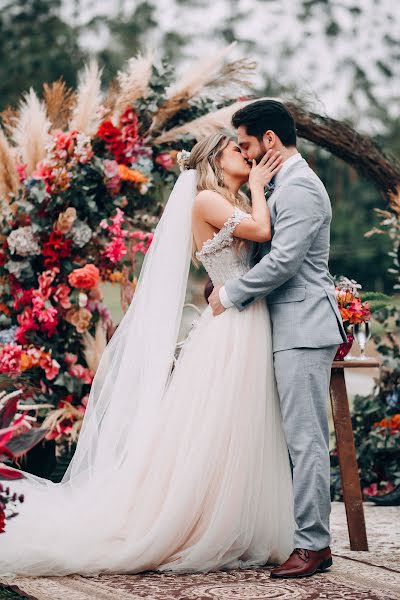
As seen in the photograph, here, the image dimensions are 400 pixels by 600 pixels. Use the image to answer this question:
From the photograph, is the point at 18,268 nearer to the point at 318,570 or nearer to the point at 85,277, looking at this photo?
the point at 85,277

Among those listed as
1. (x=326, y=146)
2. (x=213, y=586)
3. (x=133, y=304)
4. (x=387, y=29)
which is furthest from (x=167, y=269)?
(x=387, y=29)

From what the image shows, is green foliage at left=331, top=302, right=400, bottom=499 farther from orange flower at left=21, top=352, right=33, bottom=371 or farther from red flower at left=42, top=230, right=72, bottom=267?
red flower at left=42, top=230, right=72, bottom=267

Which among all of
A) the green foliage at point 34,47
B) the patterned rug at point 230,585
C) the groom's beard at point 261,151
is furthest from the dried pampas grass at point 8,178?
the green foliage at point 34,47

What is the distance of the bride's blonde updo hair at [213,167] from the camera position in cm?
461

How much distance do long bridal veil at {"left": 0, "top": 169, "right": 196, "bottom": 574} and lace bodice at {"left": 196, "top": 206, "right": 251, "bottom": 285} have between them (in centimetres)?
20

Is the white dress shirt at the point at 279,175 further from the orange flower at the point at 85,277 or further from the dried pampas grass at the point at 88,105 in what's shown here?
the dried pampas grass at the point at 88,105

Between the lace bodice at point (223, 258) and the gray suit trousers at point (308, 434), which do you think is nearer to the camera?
the gray suit trousers at point (308, 434)

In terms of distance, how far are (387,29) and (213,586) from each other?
678 inches

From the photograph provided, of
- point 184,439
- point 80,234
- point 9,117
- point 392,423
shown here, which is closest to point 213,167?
point 184,439

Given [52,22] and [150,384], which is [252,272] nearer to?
[150,384]

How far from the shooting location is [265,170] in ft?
14.5

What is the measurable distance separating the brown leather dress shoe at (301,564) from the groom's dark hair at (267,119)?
1.91 metres

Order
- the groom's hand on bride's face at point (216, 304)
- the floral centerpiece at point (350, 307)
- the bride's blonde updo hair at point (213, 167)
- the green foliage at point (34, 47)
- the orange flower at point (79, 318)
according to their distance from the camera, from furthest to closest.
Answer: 1. the green foliage at point (34, 47)
2. the orange flower at point (79, 318)
3. the floral centerpiece at point (350, 307)
4. the bride's blonde updo hair at point (213, 167)
5. the groom's hand on bride's face at point (216, 304)

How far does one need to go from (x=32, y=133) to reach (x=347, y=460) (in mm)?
2930
